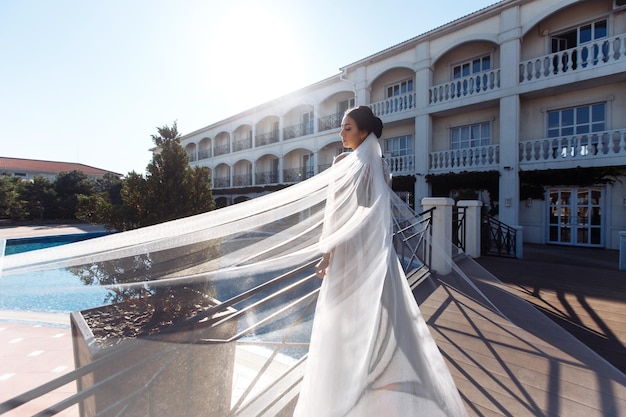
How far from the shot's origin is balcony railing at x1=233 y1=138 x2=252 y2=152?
2220 cm

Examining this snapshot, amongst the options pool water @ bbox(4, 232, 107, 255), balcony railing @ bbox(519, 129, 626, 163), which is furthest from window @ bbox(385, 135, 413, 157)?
pool water @ bbox(4, 232, 107, 255)

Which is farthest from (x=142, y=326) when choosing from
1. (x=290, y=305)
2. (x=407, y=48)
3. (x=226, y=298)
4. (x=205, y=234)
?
(x=407, y=48)

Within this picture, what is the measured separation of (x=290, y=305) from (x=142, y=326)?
2.77 ft

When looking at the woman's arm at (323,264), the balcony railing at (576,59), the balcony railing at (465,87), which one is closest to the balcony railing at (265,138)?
the balcony railing at (465,87)

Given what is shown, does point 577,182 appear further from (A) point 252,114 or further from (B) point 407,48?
(A) point 252,114

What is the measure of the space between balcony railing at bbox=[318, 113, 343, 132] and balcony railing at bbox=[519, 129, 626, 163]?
838 cm

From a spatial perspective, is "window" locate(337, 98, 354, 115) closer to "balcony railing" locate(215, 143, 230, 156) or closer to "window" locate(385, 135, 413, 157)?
"window" locate(385, 135, 413, 157)

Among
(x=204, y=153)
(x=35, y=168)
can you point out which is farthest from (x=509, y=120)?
(x=35, y=168)

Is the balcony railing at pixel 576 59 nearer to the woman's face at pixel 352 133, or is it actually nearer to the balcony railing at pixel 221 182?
the woman's face at pixel 352 133

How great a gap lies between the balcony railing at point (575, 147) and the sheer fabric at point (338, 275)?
1068 cm

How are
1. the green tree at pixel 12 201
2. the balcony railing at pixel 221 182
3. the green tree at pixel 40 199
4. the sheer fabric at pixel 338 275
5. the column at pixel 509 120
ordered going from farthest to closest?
1. the balcony railing at pixel 221 182
2. the green tree at pixel 40 199
3. the green tree at pixel 12 201
4. the column at pixel 509 120
5. the sheer fabric at pixel 338 275

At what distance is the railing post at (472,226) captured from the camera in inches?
254

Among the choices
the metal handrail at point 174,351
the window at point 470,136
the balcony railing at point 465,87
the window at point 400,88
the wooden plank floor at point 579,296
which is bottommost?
the wooden plank floor at point 579,296

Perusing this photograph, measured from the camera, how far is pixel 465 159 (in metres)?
11.5
